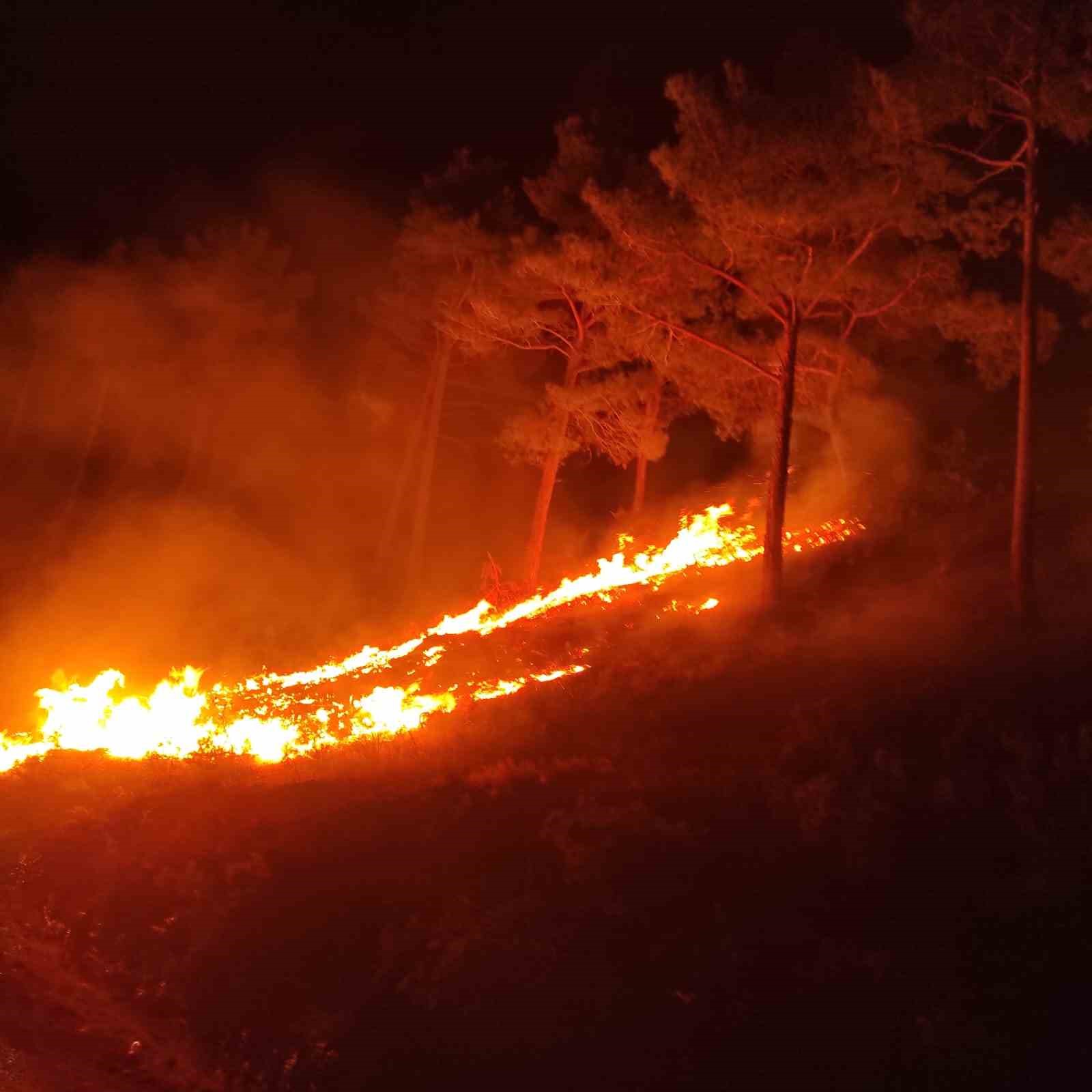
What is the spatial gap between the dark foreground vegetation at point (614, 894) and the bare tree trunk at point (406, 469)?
18.4 meters

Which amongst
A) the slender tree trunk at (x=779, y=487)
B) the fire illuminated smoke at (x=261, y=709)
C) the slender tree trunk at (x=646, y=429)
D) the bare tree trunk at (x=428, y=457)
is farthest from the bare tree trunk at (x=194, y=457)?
the slender tree trunk at (x=779, y=487)

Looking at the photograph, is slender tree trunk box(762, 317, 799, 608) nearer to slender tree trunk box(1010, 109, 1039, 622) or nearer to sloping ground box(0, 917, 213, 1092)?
slender tree trunk box(1010, 109, 1039, 622)

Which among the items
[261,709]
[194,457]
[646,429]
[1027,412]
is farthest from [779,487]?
[194,457]

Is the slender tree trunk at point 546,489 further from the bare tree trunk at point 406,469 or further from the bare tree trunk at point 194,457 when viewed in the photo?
the bare tree trunk at point 194,457

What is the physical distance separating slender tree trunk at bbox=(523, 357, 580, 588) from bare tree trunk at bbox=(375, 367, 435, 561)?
22.8ft

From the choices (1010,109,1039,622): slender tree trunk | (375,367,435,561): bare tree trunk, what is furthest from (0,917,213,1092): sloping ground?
(375,367,435,561): bare tree trunk

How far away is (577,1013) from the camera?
25.3ft

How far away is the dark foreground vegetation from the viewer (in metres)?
7.23

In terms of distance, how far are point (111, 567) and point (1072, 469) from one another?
27098 mm

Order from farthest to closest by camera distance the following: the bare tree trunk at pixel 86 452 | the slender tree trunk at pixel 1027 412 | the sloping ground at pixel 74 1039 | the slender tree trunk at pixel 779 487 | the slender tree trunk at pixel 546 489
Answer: the bare tree trunk at pixel 86 452 < the slender tree trunk at pixel 546 489 < the slender tree trunk at pixel 779 487 < the slender tree trunk at pixel 1027 412 < the sloping ground at pixel 74 1039

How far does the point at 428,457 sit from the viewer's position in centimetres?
3114

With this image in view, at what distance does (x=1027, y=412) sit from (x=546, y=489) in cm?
1246

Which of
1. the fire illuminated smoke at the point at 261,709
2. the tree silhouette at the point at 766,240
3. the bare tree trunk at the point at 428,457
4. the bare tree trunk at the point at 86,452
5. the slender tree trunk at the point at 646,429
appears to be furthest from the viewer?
the bare tree trunk at the point at 86,452

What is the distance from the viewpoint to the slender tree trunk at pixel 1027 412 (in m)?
14.3
